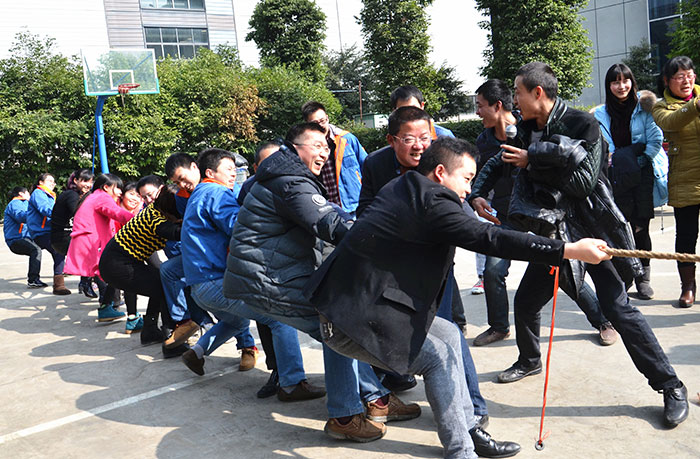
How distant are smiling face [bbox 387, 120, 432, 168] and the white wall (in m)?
33.1

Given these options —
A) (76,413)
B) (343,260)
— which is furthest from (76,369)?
(343,260)

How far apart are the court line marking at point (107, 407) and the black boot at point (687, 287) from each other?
12.2 feet

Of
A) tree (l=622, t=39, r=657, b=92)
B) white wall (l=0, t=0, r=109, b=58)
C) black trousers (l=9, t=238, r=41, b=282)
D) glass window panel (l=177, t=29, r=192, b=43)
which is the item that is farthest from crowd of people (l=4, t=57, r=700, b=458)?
glass window panel (l=177, t=29, r=192, b=43)

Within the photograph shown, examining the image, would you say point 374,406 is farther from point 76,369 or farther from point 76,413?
point 76,369

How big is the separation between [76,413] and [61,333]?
8.17ft

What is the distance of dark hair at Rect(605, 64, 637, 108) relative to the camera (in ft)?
17.3

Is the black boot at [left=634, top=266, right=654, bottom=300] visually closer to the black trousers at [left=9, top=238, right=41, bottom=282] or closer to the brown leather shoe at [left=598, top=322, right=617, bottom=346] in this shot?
the brown leather shoe at [left=598, top=322, right=617, bottom=346]

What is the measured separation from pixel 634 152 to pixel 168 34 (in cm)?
3767

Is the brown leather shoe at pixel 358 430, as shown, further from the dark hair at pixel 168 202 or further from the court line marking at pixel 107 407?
the dark hair at pixel 168 202

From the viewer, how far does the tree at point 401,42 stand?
2722 centimetres

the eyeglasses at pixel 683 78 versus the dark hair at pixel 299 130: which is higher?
the eyeglasses at pixel 683 78

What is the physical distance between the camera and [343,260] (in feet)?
9.05

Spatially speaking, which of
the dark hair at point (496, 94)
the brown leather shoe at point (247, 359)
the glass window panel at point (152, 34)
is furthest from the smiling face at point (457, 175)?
the glass window panel at point (152, 34)

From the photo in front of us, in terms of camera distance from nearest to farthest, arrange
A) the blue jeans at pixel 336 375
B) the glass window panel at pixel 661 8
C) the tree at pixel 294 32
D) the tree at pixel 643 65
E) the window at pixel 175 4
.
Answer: the blue jeans at pixel 336 375 → the tree at pixel 643 65 → the glass window panel at pixel 661 8 → the tree at pixel 294 32 → the window at pixel 175 4
